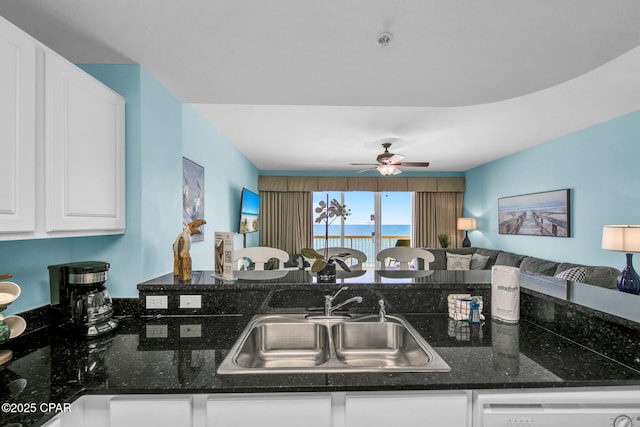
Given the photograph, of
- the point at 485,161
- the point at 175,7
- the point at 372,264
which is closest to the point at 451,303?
the point at 175,7

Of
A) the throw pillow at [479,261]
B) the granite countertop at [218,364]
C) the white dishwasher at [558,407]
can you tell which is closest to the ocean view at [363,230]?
the throw pillow at [479,261]

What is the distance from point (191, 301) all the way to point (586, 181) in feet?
14.2

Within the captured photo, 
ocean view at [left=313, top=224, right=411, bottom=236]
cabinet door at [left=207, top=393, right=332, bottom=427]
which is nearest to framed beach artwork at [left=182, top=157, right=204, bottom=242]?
cabinet door at [left=207, top=393, right=332, bottom=427]

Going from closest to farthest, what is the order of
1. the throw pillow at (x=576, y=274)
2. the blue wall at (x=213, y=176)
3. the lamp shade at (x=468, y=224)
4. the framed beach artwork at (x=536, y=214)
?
1. the blue wall at (x=213, y=176)
2. the throw pillow at (x=576, y=274)
3. the framed beach artwork at (x=536, y=214)
4. the lamp shade at (x=468, y=224)

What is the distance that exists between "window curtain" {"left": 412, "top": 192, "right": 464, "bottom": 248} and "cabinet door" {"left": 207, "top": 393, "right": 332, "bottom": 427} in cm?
606

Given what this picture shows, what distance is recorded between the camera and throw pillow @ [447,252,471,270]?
5363mm

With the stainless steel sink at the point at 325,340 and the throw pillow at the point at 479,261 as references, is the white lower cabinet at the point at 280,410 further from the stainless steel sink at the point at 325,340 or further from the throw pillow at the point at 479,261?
the throw pillow at the point at 479,261

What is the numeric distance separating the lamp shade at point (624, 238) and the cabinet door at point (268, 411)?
9.80ft

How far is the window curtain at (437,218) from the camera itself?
21.8ft

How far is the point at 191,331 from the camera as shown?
1417mm

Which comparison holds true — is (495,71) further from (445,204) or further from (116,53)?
(445,204)

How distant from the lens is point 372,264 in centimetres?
771

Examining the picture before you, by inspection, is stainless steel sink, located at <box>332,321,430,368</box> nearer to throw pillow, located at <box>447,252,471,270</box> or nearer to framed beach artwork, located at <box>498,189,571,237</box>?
framed beach artwork, located at <box>498,189,571,237</box>

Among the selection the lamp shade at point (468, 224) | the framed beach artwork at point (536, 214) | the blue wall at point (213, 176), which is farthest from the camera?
the lamp shade at point (468, 224)
